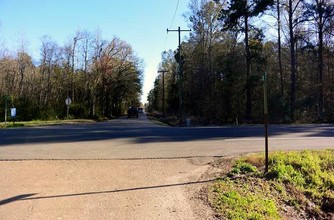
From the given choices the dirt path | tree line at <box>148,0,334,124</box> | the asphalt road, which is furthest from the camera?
tree line at <box>148,0,334,124</box>

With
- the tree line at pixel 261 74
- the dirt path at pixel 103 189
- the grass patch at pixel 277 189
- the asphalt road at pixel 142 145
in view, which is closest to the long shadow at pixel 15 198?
the dirt path at pixel 103 189

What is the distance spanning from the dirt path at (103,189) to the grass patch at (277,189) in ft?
1.59

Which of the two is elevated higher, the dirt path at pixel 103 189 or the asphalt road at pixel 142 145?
the asphalt road at pixel 142 145

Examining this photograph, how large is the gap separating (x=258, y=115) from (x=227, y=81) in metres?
4.48

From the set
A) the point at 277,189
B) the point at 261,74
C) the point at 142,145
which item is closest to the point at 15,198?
the point at 277,189

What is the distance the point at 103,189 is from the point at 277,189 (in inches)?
139

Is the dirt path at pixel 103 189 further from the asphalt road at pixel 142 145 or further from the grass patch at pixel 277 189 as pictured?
the asphalt road at pixel 142 145

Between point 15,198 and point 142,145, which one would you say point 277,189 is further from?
point 142,145

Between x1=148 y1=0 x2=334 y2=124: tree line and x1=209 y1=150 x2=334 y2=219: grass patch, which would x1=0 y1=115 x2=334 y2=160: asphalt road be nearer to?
x1=209 y1=150 x2=334 y2=219: grass patch

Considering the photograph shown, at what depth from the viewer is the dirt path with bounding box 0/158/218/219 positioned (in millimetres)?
6207

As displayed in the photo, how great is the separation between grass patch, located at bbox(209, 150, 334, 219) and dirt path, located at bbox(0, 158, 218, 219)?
1.59 ft

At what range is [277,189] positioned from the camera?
7941 mm

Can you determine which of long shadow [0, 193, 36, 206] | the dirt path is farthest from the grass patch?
long shadow [0, 193, 36, 206]

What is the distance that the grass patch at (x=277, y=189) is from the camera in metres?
6.62
